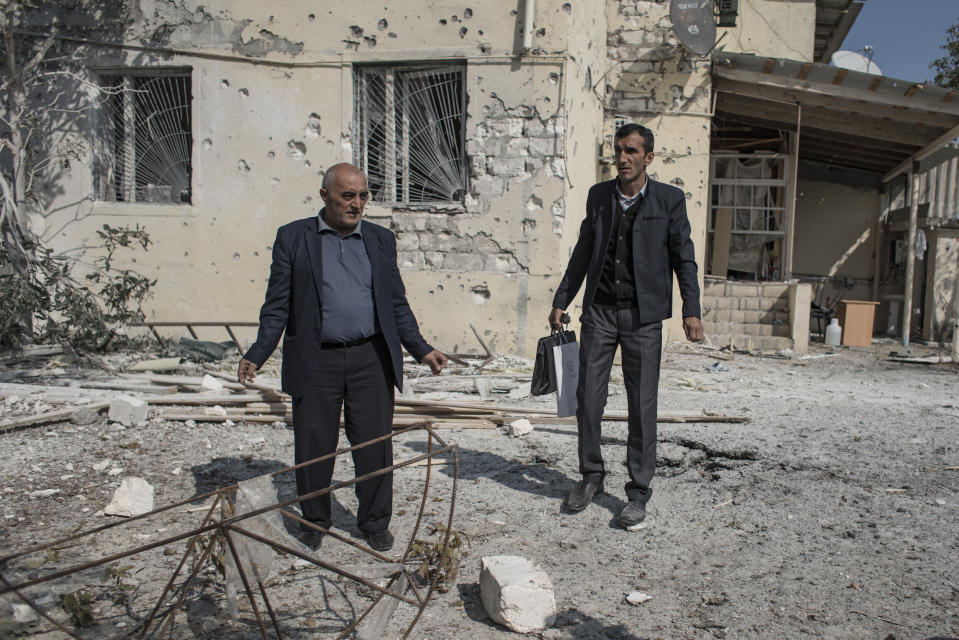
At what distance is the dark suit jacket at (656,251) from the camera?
343cm

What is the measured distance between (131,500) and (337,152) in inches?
201

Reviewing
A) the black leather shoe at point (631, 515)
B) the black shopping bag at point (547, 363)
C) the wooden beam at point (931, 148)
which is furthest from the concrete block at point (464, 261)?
the wooden beam at point (931, 148)

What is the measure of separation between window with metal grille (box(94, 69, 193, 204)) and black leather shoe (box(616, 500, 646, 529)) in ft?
21.9

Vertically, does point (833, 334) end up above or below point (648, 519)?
above

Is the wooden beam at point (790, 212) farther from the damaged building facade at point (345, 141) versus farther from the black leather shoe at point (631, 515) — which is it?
the black leather shoe at point (631, 515)

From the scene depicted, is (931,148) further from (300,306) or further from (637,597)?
(300,306)

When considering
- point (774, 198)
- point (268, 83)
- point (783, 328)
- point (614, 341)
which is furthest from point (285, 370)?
point (774, 198)

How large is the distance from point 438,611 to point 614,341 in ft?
5.42

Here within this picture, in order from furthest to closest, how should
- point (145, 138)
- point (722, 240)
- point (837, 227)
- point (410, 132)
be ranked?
point (837, 227) < point (722, 240) < point (145, 138) < point (410, 132)

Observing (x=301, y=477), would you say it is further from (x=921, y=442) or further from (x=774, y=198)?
(x=774, y=198)

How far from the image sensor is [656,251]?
3463mm

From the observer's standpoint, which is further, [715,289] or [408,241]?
[715,289]

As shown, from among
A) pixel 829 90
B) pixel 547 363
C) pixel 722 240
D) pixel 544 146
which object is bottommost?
pixel 547 363

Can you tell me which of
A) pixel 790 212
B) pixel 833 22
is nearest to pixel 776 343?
pixel 790 212
